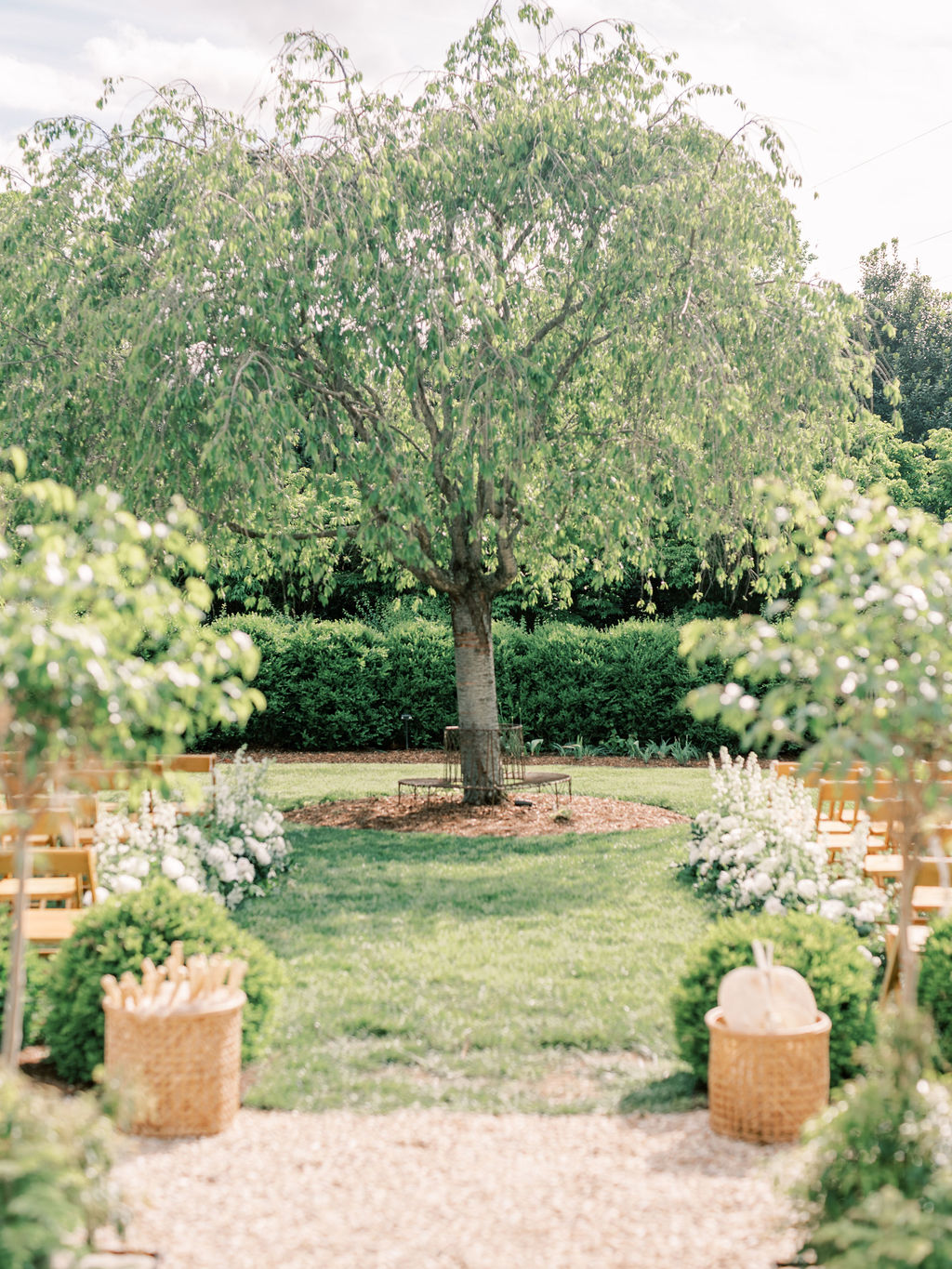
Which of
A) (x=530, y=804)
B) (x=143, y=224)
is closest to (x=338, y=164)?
(x=143, y=224)

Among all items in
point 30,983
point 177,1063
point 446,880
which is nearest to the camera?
point 177,1063

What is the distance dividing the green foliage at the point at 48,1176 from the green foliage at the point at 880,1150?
1672 millimetres

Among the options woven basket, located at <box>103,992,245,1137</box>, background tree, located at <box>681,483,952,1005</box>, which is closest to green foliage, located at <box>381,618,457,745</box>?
woven basket, located at <box>103,992,245,1137</box>

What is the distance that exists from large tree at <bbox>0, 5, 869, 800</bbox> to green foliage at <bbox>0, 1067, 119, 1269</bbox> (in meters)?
5.88

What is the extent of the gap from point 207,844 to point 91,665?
4851 mm

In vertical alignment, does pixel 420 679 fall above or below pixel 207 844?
above

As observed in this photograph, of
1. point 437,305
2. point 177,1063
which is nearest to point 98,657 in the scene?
→ point 177,1063

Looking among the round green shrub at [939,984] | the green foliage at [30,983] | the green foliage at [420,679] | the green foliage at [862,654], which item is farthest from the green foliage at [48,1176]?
the green foliage at [420,679]

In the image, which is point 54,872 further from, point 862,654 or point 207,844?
point 862,654

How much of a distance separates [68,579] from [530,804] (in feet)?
27.4

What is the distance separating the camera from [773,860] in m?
6.52

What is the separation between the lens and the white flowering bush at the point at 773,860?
19.9 feet

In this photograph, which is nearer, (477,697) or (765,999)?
(765,999)

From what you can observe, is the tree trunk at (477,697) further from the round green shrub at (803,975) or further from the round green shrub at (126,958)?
the round green shrub at (803,975)
